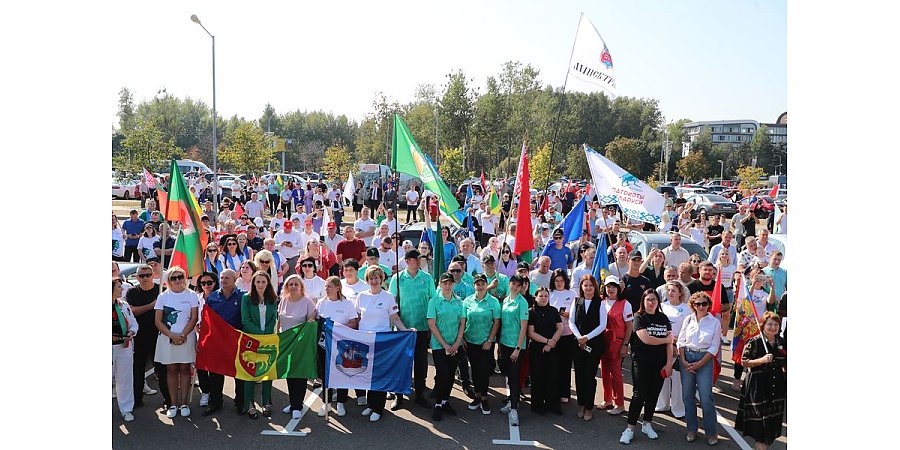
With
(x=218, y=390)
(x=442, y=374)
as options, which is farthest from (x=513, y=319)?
(x=218, y=390)

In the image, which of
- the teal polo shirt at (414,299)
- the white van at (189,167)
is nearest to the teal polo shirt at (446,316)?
the teal polo shirt at (414,299)

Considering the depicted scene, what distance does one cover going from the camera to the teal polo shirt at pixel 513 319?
782 cm

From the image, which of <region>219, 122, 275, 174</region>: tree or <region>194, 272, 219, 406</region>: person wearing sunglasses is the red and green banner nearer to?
<region>194, 272, 219, 406</region>: person wearing sunglasses

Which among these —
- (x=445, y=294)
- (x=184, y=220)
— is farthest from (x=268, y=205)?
(x=445, y=294)

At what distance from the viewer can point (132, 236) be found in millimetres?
14953

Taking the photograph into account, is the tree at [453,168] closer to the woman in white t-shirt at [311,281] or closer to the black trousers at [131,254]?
the black trousers at [131,254]

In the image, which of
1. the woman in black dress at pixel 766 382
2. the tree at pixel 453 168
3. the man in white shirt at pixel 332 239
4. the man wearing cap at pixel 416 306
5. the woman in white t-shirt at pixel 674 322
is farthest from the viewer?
the tree at pixel 453 168

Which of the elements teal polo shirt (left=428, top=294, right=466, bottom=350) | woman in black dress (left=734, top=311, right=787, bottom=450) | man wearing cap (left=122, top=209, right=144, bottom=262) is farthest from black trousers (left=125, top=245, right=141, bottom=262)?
woman in black dress (left=734, top=311, right=787, bottom=450)

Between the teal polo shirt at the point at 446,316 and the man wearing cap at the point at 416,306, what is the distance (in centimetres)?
40

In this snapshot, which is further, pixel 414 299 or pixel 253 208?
pixel 253 208

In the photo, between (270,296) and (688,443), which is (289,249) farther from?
(688,443)

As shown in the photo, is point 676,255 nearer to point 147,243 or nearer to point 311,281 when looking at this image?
point 311,281

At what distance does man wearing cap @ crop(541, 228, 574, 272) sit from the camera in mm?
11352

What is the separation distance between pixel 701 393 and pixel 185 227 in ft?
21.5
